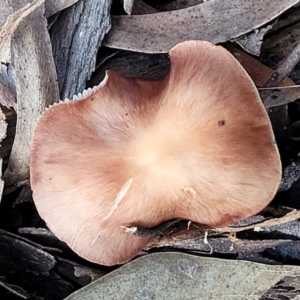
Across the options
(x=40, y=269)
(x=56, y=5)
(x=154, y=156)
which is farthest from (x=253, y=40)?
(x=40, y=269)

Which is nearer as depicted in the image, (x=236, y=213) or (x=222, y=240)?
(x=236, y=213)

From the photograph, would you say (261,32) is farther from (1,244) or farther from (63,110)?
(1,244)

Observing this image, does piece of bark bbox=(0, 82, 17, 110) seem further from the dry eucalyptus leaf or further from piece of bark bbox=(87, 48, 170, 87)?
the dry eucalyptus leaf

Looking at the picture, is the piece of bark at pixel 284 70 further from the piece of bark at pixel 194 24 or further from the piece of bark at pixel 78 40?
the piece of bark at pixel 78 40

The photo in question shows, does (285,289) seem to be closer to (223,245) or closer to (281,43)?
(223,245)

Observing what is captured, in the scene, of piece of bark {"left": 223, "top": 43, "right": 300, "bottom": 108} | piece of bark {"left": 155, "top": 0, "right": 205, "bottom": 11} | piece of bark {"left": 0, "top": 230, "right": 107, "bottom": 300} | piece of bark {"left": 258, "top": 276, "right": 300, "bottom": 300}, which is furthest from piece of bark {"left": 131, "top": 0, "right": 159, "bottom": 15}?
piece of bark {"left": 258, "top": 276, "right": 300, "bottom": 300}

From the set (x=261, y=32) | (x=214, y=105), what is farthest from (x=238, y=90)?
(x=261, y=32)
